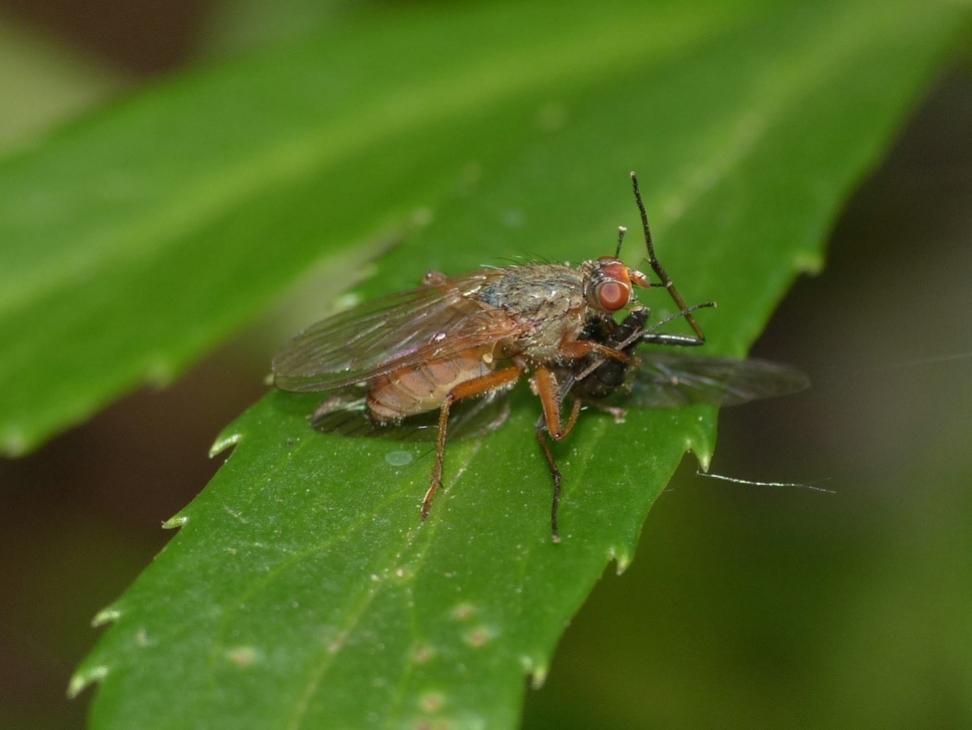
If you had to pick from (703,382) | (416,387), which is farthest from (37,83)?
(703,382)

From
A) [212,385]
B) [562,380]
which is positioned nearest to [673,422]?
[562,380]

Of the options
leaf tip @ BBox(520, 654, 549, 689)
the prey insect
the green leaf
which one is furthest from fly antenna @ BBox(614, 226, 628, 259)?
the green leaf

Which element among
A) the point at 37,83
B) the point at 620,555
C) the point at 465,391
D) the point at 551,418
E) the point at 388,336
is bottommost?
the point at 620,555

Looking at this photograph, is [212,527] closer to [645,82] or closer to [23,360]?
[23,360]

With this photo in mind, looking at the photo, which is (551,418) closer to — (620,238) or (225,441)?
(620,238)

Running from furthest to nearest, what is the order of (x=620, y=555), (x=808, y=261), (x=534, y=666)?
(x=808, y=261)
(x=620, y=555)
(x=534, y=666)

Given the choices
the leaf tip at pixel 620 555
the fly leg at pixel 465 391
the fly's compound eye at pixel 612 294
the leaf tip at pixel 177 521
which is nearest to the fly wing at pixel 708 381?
the fly's compound eye at pixel 612 294

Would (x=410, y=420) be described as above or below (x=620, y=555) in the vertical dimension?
above
